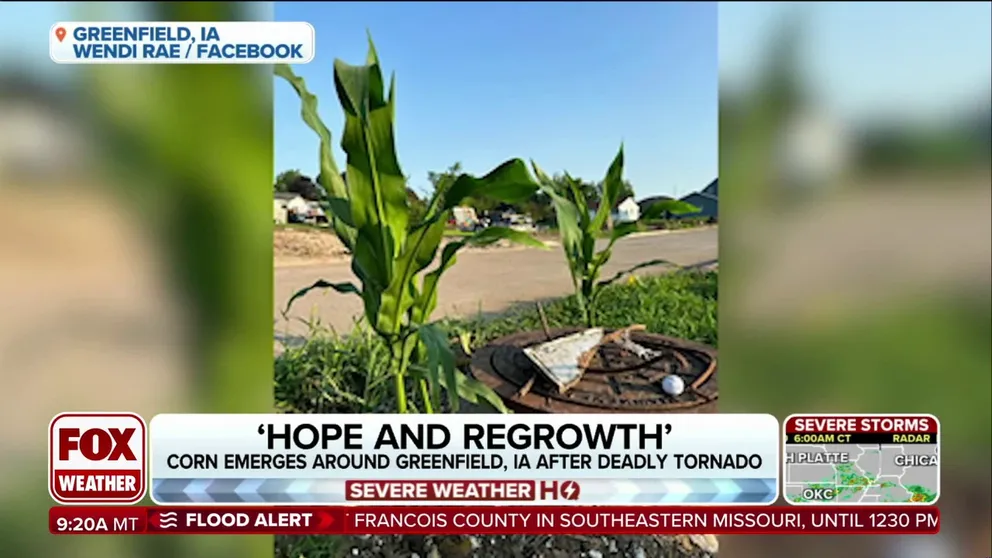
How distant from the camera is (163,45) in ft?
2.52

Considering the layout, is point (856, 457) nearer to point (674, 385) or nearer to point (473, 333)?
point (674, 385)

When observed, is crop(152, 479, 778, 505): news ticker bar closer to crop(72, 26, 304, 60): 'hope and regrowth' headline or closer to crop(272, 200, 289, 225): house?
crop(272, 200, 289, 225): house

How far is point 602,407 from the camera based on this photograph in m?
0.79

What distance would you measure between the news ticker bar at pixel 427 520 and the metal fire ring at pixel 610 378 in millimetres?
154

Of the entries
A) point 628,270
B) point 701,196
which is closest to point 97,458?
point 628,270

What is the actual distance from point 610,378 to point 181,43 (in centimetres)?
85

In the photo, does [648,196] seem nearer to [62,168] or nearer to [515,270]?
[515,270]

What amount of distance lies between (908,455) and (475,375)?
69 centimetres

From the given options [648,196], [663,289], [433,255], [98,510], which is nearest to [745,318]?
[663,289]

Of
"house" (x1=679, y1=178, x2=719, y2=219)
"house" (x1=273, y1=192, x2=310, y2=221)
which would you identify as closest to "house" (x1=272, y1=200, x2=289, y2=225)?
"house" (x1=273, y1=192, x2=310, y2=221)

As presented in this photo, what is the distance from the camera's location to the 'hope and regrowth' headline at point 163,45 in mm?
769

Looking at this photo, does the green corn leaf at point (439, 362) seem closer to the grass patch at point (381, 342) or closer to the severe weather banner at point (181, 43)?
the grass patch at point (381, 342)

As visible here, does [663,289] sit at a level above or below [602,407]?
above

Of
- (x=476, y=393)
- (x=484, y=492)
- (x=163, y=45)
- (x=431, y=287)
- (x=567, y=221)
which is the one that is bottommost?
(x=484, y=492)
